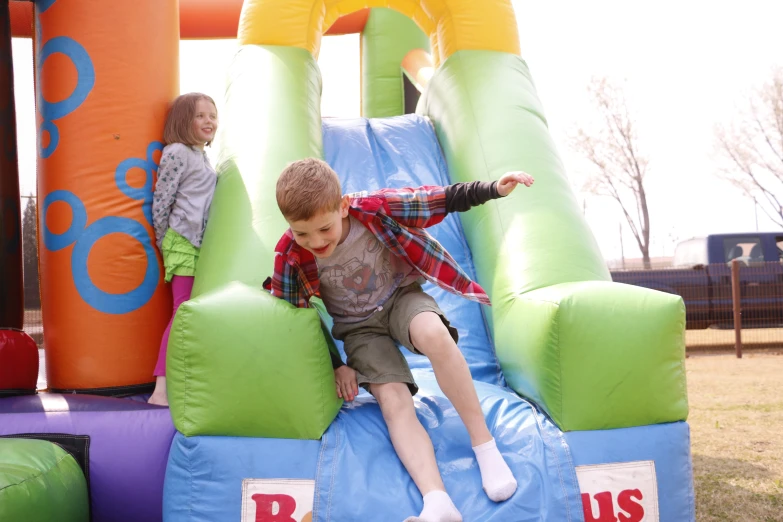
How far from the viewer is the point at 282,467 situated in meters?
1.81

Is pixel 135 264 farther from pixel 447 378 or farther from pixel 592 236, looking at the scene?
pixel 592 236

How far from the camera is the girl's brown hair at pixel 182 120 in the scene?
2.61 m

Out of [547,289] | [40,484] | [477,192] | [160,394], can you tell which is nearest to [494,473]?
[547,289]

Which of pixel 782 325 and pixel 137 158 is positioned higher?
pixel 137 158

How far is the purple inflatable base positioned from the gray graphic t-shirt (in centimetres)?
62

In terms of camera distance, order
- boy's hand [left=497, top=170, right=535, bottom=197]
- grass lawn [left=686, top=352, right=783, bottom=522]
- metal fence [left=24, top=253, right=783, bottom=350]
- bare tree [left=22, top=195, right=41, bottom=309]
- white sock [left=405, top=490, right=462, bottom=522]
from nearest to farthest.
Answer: white sock [left=405, top=490, right=462, bottom=522], boy's hand [left=497, top=170, right=535, bottom=197], grass lawn [left=686, top=352, right=783, bottom=522], bare tree [left=22, top=195, right=41, bottom=309], metal fence [left=24, top=253, right=783, bottom=350]

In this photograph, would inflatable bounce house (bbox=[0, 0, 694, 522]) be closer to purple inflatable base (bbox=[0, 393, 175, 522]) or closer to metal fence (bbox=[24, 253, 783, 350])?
purple inflatable base (bbox=[0, 393, 175, 522])

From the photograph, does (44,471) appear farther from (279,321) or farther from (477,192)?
(477,192)

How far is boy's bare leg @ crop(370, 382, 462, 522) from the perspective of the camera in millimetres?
1664

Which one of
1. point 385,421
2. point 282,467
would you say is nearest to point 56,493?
point 282,467

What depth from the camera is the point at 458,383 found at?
1.85 m

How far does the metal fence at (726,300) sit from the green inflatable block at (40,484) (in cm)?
724

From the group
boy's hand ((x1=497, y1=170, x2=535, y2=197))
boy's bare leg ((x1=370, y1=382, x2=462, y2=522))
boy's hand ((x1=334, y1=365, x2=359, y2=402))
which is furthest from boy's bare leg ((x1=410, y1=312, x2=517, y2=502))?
boy's hand ((x1=497, y1=170, x2=535, y2=197))

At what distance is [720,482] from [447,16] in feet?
7.78
